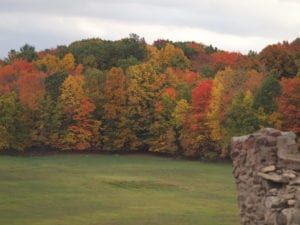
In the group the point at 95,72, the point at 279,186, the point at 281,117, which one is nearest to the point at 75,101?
the point at 95,72

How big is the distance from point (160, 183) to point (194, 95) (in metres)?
35.8

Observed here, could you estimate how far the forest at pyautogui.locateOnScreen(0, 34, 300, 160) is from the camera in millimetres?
81750

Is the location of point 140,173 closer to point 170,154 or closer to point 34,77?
point 170,154

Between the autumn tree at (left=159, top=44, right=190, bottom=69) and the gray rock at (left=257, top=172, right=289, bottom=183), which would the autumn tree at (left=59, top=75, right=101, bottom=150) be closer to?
the autumn tree at (left=159, top=44, right=190, bottom=69)

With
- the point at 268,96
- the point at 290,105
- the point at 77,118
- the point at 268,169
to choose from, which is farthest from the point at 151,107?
the point at 268,169

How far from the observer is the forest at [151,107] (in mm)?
81750

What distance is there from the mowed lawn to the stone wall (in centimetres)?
1530

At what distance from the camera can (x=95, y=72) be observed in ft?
339

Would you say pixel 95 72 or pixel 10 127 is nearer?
pixel 10 127

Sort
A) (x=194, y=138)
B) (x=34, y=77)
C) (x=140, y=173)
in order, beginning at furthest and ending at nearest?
(x=34, y=77) < (x=194, y=138) < (x=140, y=173)

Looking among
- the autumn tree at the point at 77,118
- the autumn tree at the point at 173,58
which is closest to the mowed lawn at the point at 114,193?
the autumn tree at the point at 77,118

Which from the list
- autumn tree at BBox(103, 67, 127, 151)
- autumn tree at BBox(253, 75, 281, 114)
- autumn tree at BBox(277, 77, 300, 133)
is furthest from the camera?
autumn tree at BBox(103, 67, 127, 151)

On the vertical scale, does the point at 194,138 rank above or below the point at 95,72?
below

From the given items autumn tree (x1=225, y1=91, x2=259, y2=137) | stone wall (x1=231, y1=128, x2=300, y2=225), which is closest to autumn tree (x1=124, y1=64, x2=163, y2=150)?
autumn tree (x1=225, y1=91, x2=259, y2=137)
